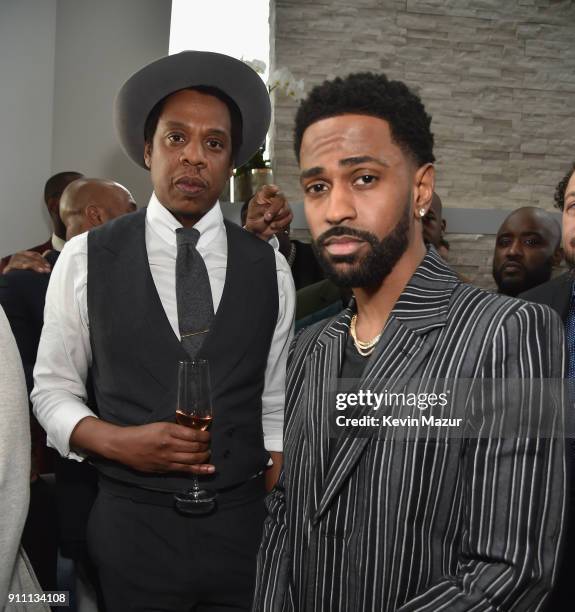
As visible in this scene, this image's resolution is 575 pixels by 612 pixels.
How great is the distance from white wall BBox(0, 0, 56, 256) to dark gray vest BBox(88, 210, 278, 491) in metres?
1.87

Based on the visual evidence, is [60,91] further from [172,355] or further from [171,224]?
[172,355]

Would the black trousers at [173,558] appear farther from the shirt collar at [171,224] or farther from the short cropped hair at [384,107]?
the short cropped hair at [384,107]

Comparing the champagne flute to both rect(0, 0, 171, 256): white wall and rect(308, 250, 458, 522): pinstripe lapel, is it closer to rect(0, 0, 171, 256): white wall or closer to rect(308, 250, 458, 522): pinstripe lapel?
rect(308, 250, 458, 522): pinstripe lapel

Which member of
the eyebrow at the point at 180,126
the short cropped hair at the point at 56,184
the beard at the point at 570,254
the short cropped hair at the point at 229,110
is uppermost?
the short cropped hair at the point at 56,184

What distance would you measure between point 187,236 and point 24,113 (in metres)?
2.09

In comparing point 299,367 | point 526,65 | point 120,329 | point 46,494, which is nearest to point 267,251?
point 120,329

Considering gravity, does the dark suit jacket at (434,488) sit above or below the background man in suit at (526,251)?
below

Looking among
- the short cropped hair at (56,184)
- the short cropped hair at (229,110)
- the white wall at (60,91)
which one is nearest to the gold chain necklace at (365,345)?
the short cropped hair at (229,110)

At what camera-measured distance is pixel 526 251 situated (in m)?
3.51

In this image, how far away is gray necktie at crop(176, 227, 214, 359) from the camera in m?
1.71

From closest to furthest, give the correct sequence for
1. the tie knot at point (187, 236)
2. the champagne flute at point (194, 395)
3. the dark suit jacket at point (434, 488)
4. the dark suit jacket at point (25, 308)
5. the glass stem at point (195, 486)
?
1. the dark suit jacket at point (434, 488)
2. the champagne flute at point (194, 395)
3. the glass stem at point (195, 486)
4. the tie knot at point (187, 236)
5. the dark suit jacket at point (25, 308)

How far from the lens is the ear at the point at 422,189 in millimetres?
1229

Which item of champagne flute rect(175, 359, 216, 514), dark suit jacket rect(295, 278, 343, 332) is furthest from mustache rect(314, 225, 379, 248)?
dark suit jacket rect(295, 278, 343, 332)

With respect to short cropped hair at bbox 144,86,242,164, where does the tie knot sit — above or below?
below
